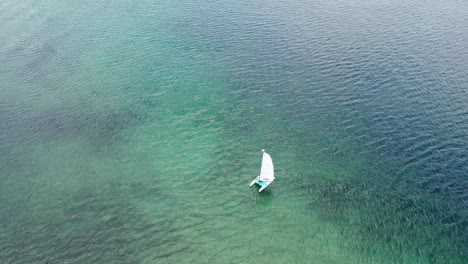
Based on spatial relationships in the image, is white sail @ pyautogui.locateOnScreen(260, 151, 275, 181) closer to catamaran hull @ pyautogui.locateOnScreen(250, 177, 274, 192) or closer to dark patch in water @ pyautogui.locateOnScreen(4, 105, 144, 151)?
catamaran hull @ pyautogui.locateOnScreen(250, 177, 274, 192)

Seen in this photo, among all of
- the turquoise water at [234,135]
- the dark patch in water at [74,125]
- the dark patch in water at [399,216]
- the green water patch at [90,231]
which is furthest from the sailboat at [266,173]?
the dark patch in water at [74,125]

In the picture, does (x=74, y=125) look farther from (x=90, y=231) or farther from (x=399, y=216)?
(x=399, y=216)

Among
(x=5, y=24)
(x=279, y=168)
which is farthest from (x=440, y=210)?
(x=5, y=24)

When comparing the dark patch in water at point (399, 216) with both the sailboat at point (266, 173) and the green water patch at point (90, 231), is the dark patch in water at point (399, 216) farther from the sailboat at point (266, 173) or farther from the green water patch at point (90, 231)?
the green water patch at point (90, 231)

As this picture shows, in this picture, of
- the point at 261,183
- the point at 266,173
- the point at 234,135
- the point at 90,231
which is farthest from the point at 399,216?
the point at 90,231

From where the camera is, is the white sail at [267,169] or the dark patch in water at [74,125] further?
the dark patch in water at [74,125]

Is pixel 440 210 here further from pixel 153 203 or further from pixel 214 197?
pixel 153 203
